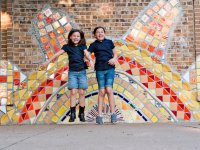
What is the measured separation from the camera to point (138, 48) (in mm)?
6074

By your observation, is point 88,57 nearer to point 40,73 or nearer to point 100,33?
point 100,33

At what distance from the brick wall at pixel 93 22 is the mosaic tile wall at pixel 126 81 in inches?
4.3

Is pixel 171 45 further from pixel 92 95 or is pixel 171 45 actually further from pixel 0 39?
pixel 0 39

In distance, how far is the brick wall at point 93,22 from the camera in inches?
238

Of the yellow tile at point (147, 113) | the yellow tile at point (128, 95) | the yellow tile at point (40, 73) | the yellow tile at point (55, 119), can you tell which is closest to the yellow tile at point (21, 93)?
the yellow tile at point (40, 73)

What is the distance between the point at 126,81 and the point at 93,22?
122 centimetres

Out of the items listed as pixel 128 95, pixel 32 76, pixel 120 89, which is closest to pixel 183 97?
pixel 128 95

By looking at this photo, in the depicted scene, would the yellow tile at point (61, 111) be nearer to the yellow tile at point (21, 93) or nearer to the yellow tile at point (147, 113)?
the yellow tile at point (21, 93)

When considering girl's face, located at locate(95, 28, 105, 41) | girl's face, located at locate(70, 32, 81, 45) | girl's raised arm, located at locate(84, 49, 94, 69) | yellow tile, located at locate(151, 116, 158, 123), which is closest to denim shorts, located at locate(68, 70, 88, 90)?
girl's raised arm, located at locate(84, 49, 94, 69)

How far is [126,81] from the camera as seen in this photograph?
584 centimetres

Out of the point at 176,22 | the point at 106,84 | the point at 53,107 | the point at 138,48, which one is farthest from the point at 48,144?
the point at 176,22

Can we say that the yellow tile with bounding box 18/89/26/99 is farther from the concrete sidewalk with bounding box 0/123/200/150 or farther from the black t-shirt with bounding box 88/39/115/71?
the concrete sidewalk with bounding box 0/123/200/150

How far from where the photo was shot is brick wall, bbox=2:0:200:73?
6.05m

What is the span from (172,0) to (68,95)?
2.50m
